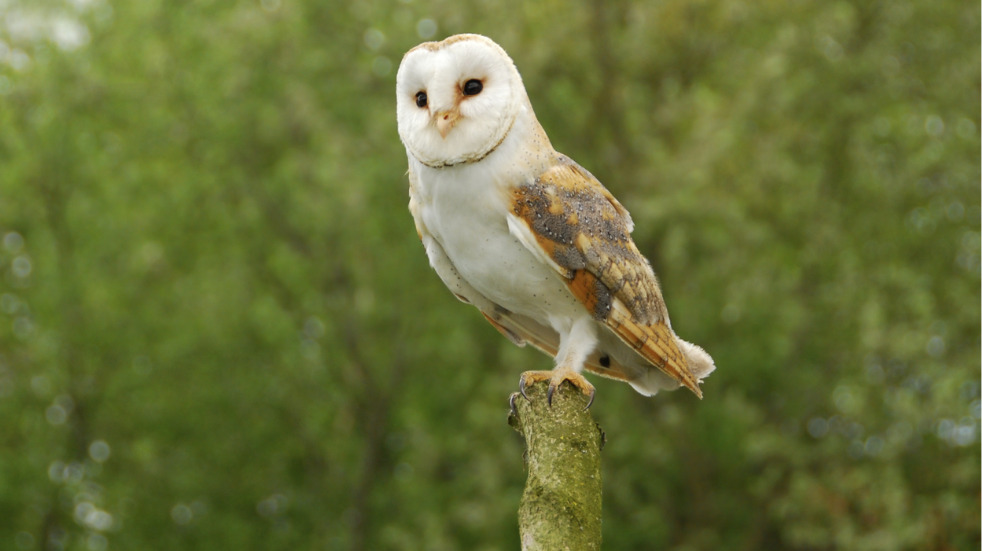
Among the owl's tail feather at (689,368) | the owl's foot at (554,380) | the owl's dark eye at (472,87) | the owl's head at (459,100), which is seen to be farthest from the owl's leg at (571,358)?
the owl's dark eye at (472,87)

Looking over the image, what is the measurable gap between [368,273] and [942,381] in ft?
19.8

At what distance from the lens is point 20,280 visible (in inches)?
504

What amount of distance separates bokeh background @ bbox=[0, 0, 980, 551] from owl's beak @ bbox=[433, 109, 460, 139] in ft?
20.8

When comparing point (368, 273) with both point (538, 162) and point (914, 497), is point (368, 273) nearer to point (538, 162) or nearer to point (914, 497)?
point (914, 497)

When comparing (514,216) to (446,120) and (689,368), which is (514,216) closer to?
(446,120)

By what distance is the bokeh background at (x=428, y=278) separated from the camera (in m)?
9.89

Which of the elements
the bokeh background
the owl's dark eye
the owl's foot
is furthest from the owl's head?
the bokeh background

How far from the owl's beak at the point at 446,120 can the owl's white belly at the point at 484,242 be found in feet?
0.44

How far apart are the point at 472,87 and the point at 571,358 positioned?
2.63 ft

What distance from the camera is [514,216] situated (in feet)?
9.45

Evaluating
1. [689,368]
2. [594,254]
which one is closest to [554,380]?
[594,254]

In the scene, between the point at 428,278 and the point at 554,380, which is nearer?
the point at 554,380

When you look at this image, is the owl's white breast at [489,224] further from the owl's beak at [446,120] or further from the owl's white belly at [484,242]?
the owl's beak at [446,120]

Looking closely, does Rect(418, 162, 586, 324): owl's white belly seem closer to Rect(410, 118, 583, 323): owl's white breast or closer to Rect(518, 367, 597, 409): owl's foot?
Rect(410, 118, 583, 323): owl's white breast
